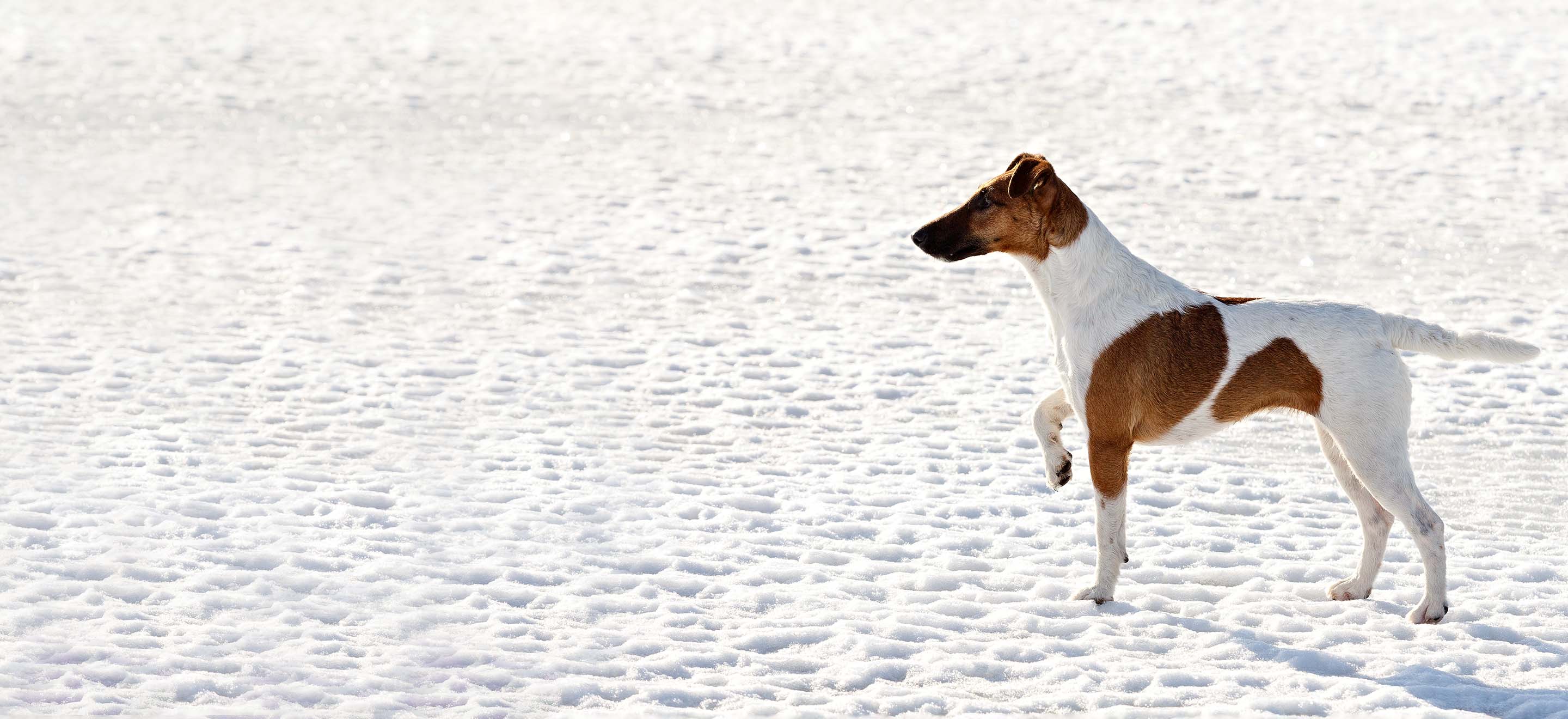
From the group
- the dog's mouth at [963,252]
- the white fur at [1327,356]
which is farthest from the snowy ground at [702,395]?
the dog's mouth at [963,252]

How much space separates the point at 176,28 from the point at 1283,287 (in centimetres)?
1853

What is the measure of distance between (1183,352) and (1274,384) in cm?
39

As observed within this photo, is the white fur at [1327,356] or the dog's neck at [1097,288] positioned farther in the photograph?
the dog's neck at [1097,288]

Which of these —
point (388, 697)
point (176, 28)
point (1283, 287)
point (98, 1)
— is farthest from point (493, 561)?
point (98, 1)

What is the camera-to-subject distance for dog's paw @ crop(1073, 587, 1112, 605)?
6.27m

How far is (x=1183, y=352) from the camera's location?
19.5 feet

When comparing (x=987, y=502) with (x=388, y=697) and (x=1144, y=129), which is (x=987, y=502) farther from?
(x=1144, y=129)

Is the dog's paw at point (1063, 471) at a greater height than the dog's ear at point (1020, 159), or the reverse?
the dog's ear at point (1020, 159)

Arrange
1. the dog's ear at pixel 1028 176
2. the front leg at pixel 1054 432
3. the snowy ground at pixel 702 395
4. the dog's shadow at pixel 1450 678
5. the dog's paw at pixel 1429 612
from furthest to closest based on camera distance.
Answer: the front leg at pixel 1054 432 → the dog's paw at pixel 1429 612 → the dog's ear at pixel 1028 176 → the snowy ground at pixel 702 395 → the dog's shadow at pixel 1450 678

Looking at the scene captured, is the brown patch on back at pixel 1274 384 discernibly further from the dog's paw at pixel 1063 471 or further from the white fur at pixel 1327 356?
the dog's paw at pixel 1063 471

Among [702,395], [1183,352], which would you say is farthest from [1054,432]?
[702,395]

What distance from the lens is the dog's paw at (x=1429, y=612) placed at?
6.00 metres

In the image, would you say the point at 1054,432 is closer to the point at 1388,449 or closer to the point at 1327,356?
the point at 1327,356

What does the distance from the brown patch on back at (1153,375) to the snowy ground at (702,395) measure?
883mm
